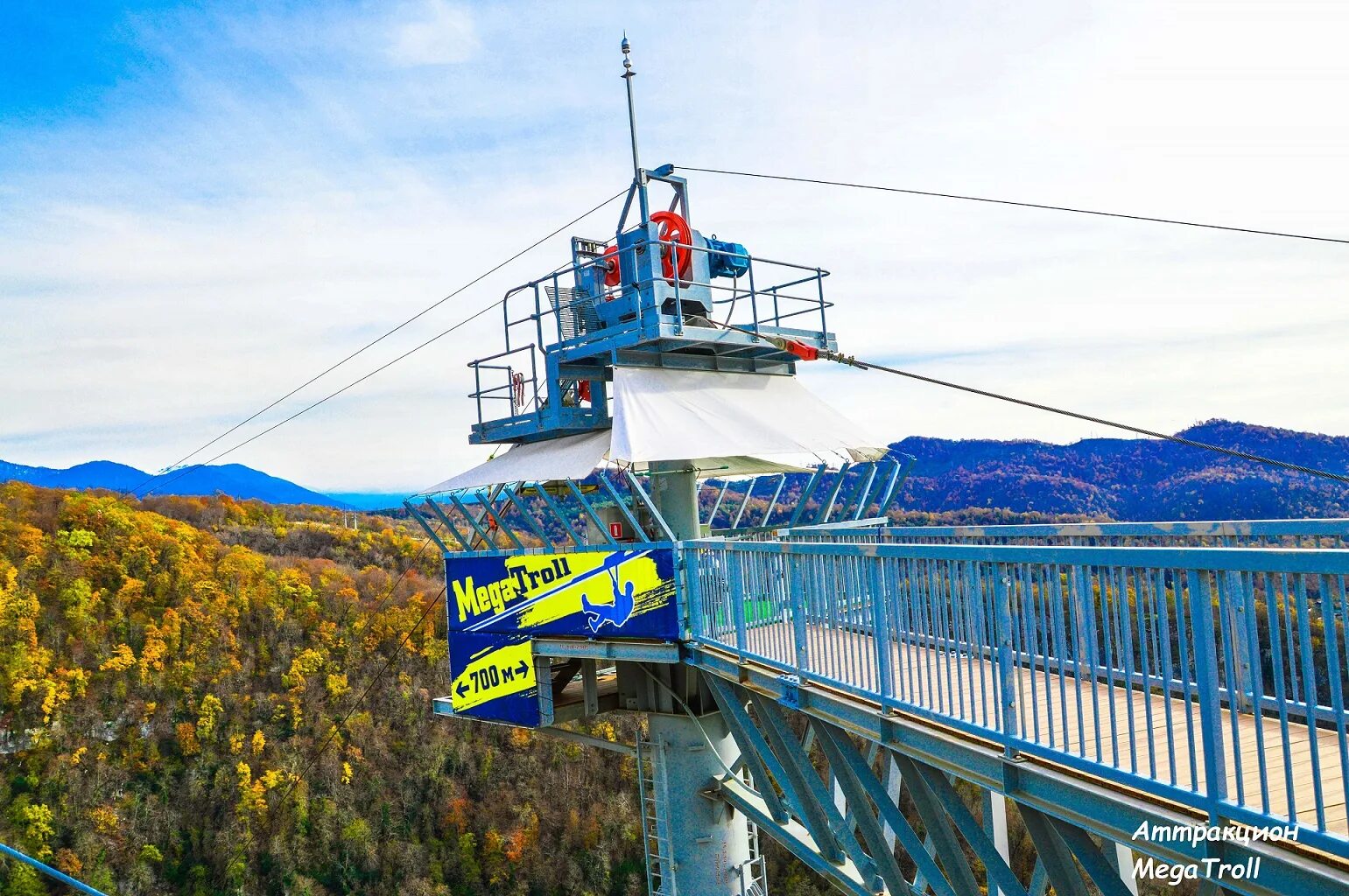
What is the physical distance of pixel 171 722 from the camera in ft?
131

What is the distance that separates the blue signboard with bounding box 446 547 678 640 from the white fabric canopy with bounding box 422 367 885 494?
1.01m

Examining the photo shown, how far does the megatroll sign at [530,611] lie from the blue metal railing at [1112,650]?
4.97 feet

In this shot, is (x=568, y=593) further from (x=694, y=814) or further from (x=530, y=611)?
(x=694, y=814)

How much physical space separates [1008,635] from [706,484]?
1055 cm

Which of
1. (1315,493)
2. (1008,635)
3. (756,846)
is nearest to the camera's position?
(1008,635)

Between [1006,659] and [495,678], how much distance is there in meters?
8.54

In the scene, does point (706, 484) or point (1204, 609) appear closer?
point (1204, 609)

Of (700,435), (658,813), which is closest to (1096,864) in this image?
(700,435)

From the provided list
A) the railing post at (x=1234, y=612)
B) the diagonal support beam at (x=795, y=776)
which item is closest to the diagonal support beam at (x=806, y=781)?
the diagonal support beam at (x=795, y=776)

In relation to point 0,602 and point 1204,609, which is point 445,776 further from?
point 1204,609

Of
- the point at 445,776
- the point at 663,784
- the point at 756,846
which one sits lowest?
the point at 445,776

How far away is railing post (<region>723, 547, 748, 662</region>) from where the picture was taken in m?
8.44

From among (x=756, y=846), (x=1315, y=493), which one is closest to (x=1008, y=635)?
(x=756, y=846)

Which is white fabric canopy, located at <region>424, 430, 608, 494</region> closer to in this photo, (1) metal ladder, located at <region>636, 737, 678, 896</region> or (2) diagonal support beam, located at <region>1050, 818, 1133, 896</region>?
(1) metal ladder, located at <region>636, 737, 678, 896</region>
